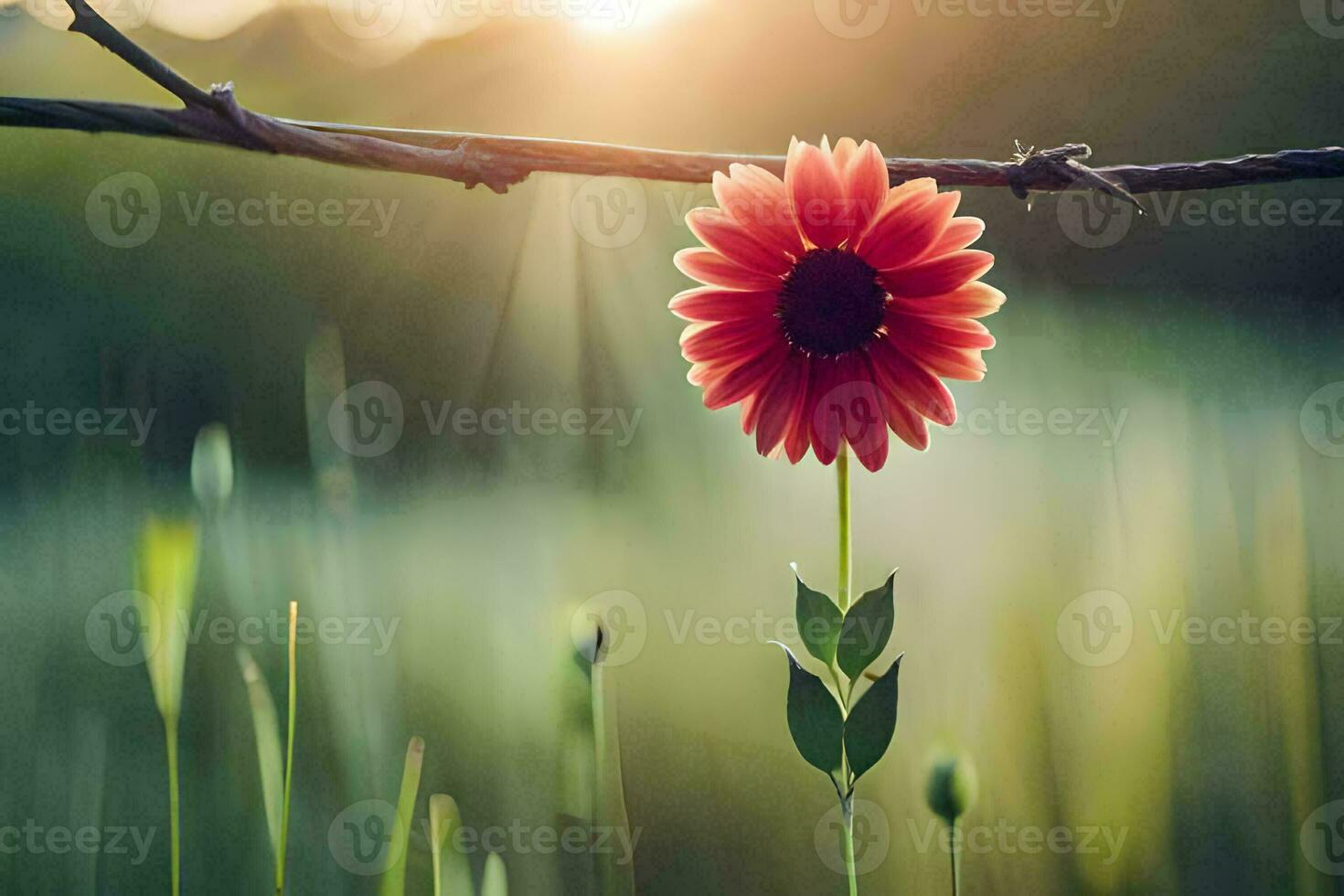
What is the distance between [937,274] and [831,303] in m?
0.04

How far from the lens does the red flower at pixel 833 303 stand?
328 millimetres

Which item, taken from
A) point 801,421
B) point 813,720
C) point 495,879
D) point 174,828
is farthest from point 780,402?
point 174,828

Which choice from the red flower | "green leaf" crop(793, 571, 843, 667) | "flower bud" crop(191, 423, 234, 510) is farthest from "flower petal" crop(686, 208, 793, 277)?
"flower bud" crop(191, 423, 234, 510)

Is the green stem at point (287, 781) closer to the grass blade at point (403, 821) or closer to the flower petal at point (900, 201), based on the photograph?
the grass blade at point (403, 821)

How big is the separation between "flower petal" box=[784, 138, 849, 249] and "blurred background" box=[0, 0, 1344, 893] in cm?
19

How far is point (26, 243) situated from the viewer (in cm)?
66

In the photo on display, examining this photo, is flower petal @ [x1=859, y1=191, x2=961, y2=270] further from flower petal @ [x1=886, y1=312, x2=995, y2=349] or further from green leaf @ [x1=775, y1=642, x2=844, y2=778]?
green leaf @ [x1=775, y1=642, x2=844, y2=778]

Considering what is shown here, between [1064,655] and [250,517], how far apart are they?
1.47 ft

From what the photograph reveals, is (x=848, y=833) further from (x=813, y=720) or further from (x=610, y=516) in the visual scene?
(x=610, y=516)

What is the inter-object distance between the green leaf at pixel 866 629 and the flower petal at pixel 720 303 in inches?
4.9

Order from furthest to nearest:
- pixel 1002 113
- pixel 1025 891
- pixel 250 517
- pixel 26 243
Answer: pixel 1002 113, pixel 26 243, pixel 250 517, pixel 1025 891

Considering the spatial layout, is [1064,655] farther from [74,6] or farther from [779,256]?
[74,6]

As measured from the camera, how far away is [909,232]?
0.34 metres

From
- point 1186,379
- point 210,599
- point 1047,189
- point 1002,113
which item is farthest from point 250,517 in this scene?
point 1002,113
